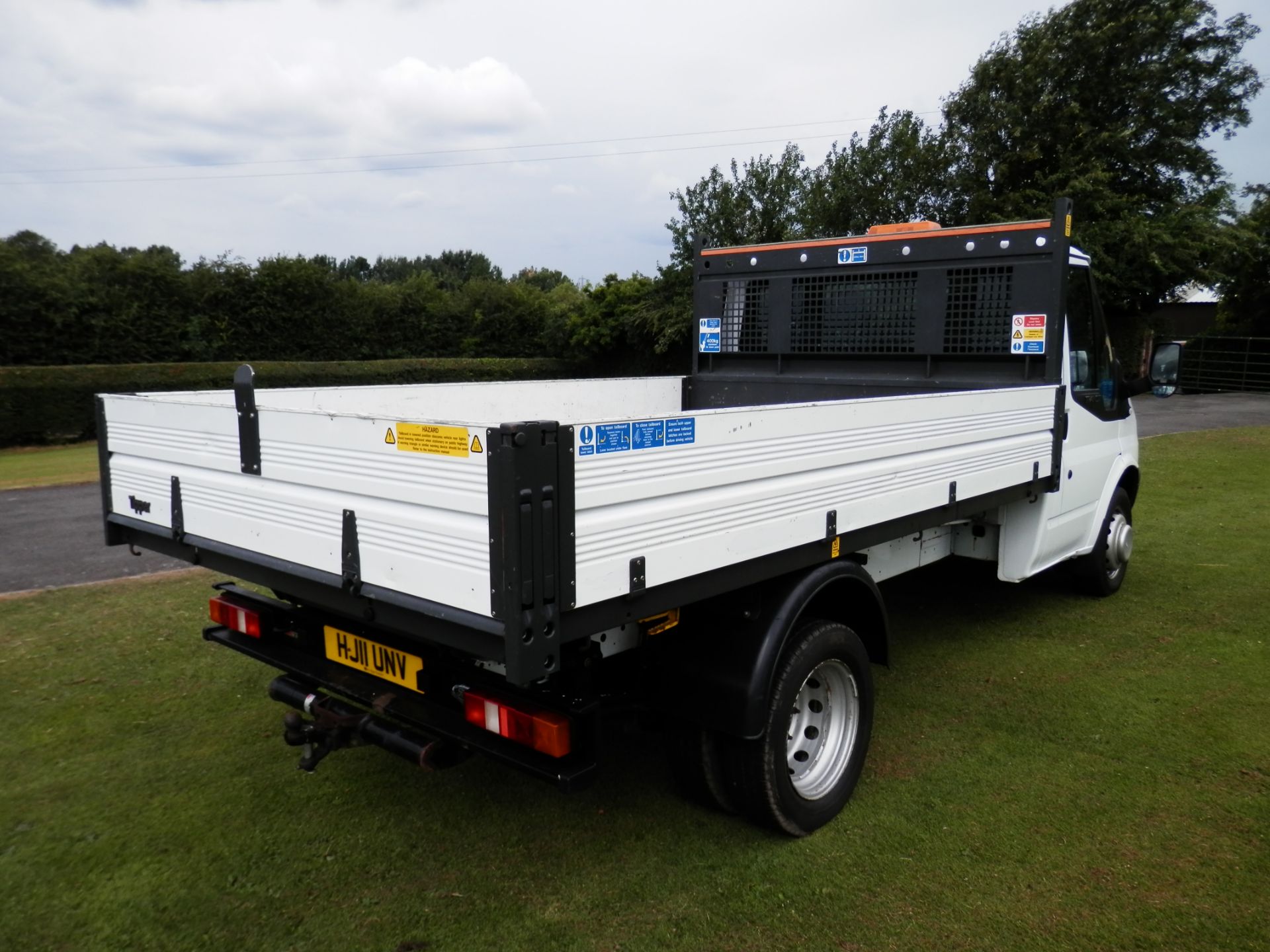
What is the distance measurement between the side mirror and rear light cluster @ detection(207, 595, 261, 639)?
508 centimetres

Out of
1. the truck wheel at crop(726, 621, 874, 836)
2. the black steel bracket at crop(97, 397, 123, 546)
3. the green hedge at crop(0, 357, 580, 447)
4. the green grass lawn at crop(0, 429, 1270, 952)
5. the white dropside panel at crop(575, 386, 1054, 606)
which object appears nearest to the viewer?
the white dropside panel at crop(575, 386, 1054, 606)

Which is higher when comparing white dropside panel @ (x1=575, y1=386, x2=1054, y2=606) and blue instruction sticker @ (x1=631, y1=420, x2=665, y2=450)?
blue instruction sticker @ (x1=631, y1=420, x2=665, y2=450)

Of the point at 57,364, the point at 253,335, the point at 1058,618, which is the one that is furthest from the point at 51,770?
the point at 253,335

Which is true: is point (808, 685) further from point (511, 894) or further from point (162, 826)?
point (162, 826)

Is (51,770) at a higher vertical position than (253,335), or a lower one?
lower

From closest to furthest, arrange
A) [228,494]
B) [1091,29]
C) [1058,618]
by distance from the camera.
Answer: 1. [228,494]
2. [1058,618]
3. [1091,29]

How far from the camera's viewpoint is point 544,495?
224cm

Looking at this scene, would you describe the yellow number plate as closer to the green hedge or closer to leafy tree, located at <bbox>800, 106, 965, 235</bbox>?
the green hedge

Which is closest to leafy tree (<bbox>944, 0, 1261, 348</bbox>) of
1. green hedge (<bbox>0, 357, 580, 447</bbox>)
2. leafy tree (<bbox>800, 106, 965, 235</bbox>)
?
leafy tree (<bbox>800, 106, 965, 235</bbox>)

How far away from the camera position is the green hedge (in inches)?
675

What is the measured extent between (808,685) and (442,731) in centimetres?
141

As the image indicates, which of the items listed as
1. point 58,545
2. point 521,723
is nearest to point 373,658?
point 521,723

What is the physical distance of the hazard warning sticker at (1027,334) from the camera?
4.97m

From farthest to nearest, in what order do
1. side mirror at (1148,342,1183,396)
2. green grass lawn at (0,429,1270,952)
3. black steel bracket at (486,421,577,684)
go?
side mirror at (1148,342,1183,396) → green grass lawn at (0,429,1270,952) → black steel bracket at (486,421,577,684)
